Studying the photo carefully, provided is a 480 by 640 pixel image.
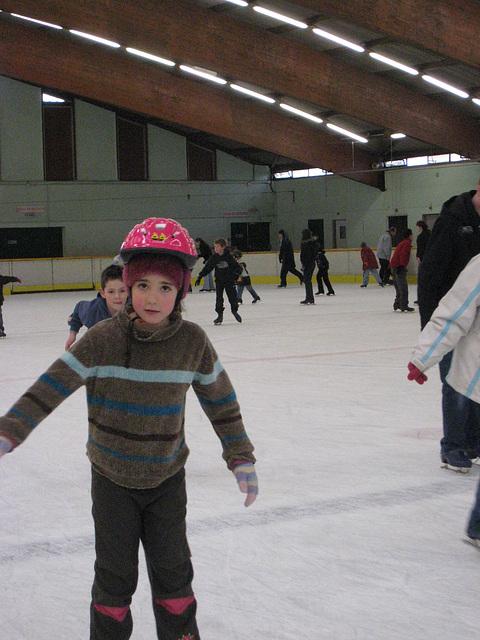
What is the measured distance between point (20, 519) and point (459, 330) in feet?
6.25

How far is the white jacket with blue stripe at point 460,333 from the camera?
2902 millimetres

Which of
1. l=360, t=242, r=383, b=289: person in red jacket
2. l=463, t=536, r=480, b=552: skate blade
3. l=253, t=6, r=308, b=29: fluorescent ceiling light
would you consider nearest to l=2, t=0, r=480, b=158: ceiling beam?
l=253, t=6, r=308, b=29: fluorescent ceiling light

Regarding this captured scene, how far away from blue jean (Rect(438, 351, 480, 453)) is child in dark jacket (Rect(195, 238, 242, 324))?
328 inches

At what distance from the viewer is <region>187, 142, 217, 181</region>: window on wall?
102 ft

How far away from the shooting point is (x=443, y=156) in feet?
86.8

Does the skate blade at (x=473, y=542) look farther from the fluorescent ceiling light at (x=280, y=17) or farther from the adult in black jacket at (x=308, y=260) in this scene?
the fluorescent ceiling light at (x=280, y=17)

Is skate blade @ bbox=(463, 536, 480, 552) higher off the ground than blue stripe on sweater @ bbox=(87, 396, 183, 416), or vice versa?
blue stripe on sweater @ bbox=(87, 396, 183, 416)

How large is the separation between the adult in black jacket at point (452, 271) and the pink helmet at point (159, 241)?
7.33 feet

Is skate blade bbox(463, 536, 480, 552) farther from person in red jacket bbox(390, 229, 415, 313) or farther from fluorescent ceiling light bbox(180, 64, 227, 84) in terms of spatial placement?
fluorescent ceiling light bbox(180, 64, 227, 84)

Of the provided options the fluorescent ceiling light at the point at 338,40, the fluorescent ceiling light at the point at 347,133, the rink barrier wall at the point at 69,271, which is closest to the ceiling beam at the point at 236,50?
the fluorescent ceiling light at the point at 338,40

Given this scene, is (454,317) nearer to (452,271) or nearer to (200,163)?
(452,271)

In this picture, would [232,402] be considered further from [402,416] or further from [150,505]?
[402,416]

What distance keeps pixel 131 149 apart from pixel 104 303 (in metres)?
26.4

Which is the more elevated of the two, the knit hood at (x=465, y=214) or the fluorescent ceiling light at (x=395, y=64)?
the fluorescent ceiling light at (x=395, y=64)
